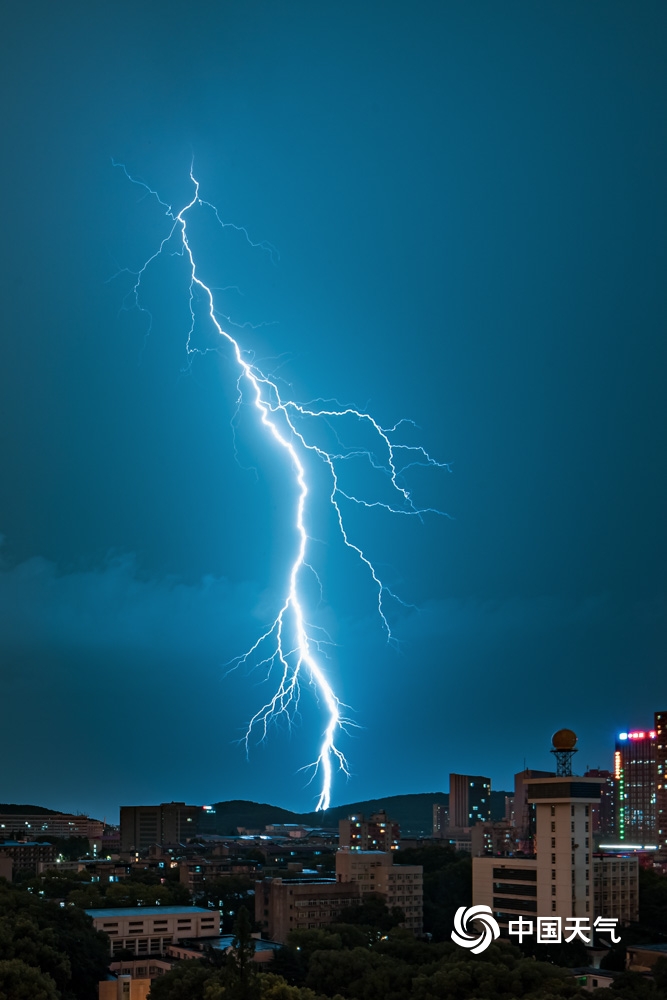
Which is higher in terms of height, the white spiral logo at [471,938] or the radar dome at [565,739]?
the radar dome at [565,739]

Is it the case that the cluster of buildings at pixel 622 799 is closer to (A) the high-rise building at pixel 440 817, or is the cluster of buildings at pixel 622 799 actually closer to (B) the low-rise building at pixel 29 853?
(A) the high-rise building at pixel 440 817

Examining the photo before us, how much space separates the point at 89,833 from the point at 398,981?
62444 millimetres

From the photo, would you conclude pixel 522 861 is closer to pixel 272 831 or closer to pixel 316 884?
pixel 316 884

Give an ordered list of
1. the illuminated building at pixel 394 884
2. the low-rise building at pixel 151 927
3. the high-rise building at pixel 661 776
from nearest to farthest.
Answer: the low-rise building at pixel 151 927
the illuminated building at pixel 394 884
the high-rise building at pixel 661 776

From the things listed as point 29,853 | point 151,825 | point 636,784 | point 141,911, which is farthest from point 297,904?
point 636,784

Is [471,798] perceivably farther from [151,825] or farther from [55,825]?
[55,825]

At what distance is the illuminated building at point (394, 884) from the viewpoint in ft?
102

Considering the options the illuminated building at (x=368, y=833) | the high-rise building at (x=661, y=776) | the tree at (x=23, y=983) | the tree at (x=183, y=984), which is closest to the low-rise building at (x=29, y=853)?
the illuminated building at (x=368, y=833)

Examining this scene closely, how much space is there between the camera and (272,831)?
92.9 metres

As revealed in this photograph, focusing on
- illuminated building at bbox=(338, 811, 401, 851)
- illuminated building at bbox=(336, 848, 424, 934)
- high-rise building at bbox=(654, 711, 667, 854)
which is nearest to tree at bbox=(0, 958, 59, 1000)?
illuminated building at bbox=(336, 848, 424, 934)

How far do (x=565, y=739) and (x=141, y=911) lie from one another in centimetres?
1077

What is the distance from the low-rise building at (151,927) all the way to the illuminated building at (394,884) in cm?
502

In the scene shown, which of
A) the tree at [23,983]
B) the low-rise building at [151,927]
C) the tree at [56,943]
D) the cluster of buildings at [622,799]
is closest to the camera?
the tree at [23,983]

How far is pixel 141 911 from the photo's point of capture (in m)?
27.9
